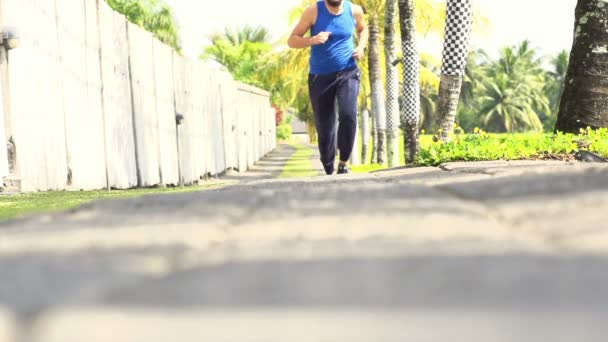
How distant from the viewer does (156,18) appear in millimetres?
56219

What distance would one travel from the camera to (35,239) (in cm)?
169

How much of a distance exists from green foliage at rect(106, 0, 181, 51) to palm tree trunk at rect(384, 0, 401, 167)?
3683 centimetres

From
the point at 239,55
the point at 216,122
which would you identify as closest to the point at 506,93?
the point at 239,55

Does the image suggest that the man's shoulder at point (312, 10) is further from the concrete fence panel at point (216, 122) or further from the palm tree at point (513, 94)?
the palm tree at point (513, 94)

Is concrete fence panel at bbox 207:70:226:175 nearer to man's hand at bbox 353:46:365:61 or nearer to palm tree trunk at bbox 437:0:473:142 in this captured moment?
palm tree trunk at bbox 437:0:473:142

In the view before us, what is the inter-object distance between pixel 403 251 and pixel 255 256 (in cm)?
27

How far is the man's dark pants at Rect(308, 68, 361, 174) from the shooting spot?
7172mm

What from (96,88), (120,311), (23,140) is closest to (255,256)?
(120,311)

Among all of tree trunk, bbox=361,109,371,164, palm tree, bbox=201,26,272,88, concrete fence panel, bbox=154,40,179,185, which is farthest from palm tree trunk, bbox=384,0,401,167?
palm tree, bbox=201,26,272,88

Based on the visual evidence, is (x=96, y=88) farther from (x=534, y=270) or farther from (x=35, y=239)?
(x=534, y=270)

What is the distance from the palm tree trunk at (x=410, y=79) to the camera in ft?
45.6

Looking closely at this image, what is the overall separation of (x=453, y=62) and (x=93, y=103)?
481 centimetres

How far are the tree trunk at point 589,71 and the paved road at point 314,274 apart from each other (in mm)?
7313

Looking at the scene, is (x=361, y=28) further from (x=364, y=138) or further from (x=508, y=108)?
(x=508, y=108)
